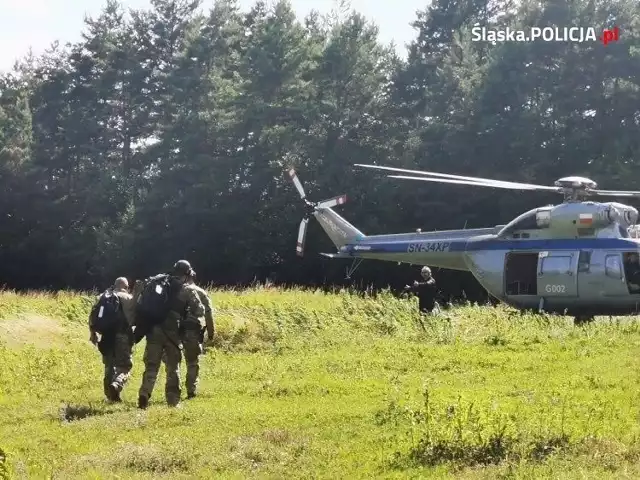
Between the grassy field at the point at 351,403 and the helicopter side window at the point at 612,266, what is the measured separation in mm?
1297

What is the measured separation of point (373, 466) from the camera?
23.6 ft

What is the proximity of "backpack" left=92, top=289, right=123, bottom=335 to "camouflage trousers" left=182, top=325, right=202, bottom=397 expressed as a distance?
105 centimetres

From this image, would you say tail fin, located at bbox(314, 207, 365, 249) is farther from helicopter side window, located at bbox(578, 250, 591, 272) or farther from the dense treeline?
the dense treeline

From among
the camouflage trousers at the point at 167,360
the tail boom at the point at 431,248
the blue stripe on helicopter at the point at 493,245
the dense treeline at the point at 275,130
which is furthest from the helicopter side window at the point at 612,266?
the dense treeline at the point at 275,130

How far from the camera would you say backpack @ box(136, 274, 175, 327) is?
10.5 meters

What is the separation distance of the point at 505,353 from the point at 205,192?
3371cm

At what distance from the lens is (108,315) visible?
11.3 metres

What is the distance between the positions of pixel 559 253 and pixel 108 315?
30.5 feet

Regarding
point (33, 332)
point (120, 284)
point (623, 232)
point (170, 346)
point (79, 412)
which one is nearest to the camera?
point (79, 412)

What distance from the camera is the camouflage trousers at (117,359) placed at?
11328mm

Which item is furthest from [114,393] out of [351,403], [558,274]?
[558,274]

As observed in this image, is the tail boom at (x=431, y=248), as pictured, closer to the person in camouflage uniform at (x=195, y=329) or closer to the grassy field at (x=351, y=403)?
the grassy field at (x=351, y=403)

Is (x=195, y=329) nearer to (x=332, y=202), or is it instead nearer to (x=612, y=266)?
(x=612, y=266)

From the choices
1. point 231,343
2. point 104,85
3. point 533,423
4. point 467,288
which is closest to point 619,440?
point 533,423
